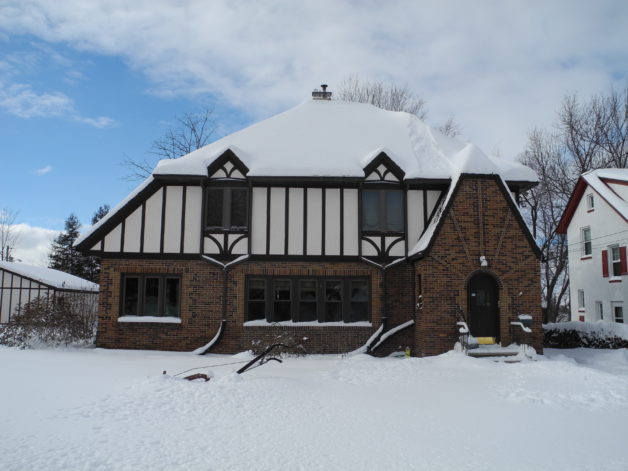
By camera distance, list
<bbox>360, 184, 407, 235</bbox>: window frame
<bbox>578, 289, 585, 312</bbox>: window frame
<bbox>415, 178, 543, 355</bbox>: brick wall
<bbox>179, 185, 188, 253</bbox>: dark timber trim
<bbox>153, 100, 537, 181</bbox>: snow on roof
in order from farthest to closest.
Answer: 1. <bbox>578, 289, 585, 312</bbox>: window frame
2. <bbox>360, 184, 407, 235</bbox>: window frame
3. <bbox>179, 185, 188, 253</bbox>: dark timber trim
4. <bbox>153, 100, 537, 181</bbox>: snow on roof
5. <bbox>415, 178, 543, 355</bbox>: brick wall

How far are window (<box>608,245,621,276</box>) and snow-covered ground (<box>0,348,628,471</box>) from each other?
1255 centimetres

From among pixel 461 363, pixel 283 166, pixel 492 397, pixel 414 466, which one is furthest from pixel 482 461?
pixel 283 166

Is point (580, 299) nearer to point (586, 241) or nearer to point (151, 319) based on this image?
point (586, 241)

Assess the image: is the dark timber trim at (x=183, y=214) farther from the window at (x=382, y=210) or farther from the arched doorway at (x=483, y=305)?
the arched doorway at (x=483, y=305)

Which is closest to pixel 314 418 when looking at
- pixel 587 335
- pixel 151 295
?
pixel 151 295

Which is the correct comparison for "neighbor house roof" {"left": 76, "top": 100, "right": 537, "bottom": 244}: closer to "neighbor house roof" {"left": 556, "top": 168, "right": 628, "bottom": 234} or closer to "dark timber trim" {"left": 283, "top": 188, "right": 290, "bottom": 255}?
"dark timber trim" {"left": 283, "top": 188, "right": 290, "bottom": 255}

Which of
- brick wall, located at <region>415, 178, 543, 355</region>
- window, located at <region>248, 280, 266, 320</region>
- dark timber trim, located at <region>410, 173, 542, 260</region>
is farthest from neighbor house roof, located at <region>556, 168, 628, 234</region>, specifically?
window, located at <region>248, 280, 266, 320</region>

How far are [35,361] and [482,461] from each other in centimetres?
1143

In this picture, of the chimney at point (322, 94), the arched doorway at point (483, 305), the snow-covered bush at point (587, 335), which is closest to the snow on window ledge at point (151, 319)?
the arched doorway at point (483, 305)

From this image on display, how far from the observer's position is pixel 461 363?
12820 mm

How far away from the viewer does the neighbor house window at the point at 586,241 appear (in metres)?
24.1

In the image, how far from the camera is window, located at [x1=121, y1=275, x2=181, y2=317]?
15969 millimetres

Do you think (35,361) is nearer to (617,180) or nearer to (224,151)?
(224,151)

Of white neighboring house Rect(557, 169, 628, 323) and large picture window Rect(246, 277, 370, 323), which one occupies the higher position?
white neighboring house Rect(557, 169, 628, 323)
